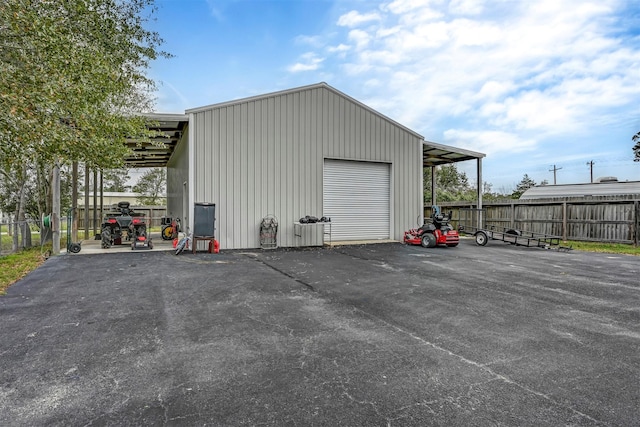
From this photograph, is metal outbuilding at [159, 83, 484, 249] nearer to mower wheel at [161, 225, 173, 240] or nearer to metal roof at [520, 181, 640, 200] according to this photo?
mower wheel at [161, 225, 173, 240]

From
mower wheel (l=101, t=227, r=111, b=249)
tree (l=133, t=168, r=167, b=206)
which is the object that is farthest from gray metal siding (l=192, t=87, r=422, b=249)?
tree (l=133, t=168, r=167, b=206)

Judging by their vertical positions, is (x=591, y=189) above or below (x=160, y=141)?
below

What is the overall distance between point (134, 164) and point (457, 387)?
19.7 metres

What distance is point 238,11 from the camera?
35.4ft

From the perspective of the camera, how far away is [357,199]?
11.2m

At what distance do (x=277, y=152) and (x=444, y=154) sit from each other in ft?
25.2

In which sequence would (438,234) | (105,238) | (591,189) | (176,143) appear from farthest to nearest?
(591,189)
(176,143)
(438,234)
(105,238)

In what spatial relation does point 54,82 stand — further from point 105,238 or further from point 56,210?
point 105,238

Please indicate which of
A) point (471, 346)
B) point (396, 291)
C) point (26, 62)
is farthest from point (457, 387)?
point (26, 62)

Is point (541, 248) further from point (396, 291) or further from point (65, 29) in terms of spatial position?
point (65, 29)

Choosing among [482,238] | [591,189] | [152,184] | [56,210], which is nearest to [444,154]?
[482,238]

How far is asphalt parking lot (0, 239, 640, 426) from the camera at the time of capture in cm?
187

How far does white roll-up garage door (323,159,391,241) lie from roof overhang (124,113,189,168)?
4.73m

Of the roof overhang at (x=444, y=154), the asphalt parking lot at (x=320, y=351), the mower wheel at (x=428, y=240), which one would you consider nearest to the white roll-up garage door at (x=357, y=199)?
the mower wheel at (x=428, y=240)
